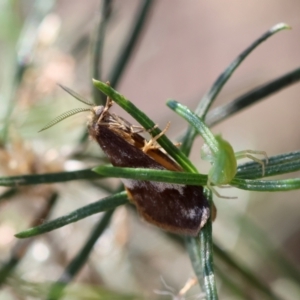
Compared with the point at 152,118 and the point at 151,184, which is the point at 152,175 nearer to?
the point at 151,184

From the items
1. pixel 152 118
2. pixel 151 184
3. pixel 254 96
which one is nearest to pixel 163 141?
pixel 151 184

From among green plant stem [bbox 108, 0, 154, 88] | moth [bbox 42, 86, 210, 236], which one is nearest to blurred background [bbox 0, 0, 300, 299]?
green plant stem [bbox 108, 0, 154, 88]

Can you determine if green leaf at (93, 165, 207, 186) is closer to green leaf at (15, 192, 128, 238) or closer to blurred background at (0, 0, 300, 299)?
green leaf at (15, 192, 128, 238)

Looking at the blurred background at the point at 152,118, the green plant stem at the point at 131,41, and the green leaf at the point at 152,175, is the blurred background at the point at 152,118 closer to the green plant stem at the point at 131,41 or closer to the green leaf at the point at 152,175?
the green plant stem at the point at 131,41

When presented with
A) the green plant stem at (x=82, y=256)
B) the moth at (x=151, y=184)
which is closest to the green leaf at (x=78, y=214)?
the moth at (x=151, y=184)

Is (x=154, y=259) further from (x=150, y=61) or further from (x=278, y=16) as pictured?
(x=278, y=16)

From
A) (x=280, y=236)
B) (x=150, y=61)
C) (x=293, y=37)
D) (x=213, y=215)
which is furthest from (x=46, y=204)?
(x=293, y=37)
